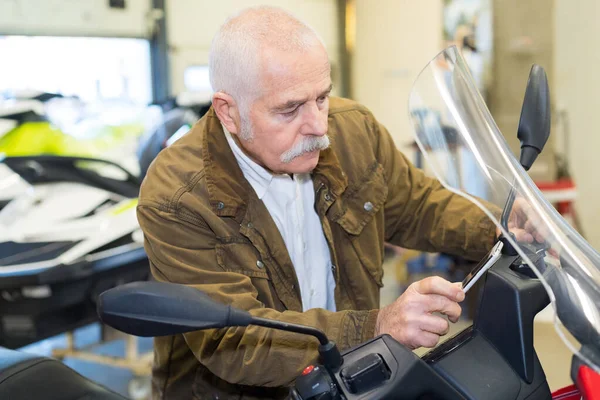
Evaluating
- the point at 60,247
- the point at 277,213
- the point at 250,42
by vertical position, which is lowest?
the point at 60,247

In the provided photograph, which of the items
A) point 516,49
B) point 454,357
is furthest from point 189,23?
point 454,357

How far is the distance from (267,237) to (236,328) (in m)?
0.26

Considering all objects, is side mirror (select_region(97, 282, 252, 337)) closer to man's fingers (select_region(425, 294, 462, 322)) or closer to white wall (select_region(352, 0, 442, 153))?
man's fingers (select_region(425, 294, 462, 322))

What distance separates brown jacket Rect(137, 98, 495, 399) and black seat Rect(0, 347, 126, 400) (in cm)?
19

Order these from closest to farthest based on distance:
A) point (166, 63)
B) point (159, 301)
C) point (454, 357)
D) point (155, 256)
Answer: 1. point (159, 301)
2. point (454, 357)
3. point (155, 256)
4. point (166, 63)

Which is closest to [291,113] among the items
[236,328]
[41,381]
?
[236,328]

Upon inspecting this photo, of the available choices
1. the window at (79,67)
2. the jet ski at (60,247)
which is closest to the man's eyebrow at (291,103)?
the jet ski at (60,247)

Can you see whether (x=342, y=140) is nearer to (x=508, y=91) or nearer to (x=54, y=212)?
(x=54, y=212)

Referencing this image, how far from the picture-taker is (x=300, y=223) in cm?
144

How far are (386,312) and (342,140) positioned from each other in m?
0.59

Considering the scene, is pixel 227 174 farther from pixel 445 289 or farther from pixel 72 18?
pixel 72 18

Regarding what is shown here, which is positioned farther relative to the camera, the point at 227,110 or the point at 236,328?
the point at 227,110

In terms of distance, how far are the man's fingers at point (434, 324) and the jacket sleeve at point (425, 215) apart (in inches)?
17.6

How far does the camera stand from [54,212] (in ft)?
8.45
